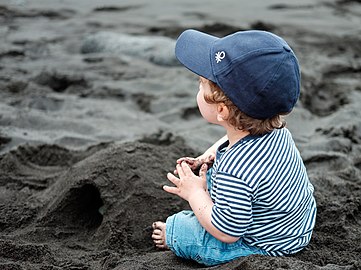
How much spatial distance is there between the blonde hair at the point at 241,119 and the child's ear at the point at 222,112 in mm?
14

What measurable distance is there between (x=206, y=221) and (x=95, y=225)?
0.97 metres

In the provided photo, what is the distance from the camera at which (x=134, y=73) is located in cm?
638

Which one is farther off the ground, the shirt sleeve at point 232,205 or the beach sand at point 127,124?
the shirt sleeve at point 232,205

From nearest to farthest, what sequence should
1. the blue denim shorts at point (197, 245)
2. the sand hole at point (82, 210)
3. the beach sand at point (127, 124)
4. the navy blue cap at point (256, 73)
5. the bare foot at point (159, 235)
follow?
the navy blue cap at point (256, 73), the blue denim shorts at point (197, 245), the bare foot at point (159, 235), the beach sand at point (127, 124), the sand hole at point (82, 210)

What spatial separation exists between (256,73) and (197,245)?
0.85 meters

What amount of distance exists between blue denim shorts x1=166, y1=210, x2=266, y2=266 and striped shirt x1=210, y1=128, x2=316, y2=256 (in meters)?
0.07

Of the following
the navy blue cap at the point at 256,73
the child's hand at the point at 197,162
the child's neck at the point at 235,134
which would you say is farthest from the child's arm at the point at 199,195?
the navy blue cap at the point at 256,73

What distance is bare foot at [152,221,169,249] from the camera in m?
3.08

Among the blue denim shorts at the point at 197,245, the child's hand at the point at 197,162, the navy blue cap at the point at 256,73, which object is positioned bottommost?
the blue denim shorts at the point at 197,245

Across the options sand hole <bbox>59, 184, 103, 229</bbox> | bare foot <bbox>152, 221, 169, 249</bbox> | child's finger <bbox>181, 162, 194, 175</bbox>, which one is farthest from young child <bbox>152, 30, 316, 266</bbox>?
sand hole <bbox>59, 184, 103, 229</bbox>

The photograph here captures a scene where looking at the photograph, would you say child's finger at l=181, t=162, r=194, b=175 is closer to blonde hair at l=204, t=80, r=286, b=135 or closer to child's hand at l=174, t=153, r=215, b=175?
child's hand at l=174, t=153, r=215, b=175

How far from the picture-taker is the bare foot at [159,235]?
10.1 feet

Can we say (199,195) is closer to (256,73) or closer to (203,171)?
(203,171)

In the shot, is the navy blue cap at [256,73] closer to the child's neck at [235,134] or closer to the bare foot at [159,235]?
the child's neck at [235,134]
